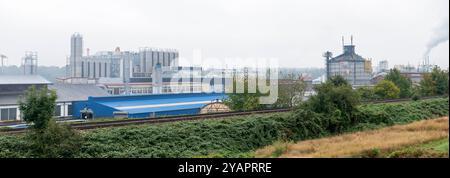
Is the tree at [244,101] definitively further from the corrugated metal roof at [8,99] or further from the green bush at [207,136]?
the corrugated metal roof at [8,99]

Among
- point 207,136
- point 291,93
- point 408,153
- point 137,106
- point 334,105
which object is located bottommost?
point 207,136

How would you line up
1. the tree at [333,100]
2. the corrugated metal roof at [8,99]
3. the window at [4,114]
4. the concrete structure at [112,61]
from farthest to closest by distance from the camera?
the concrete structure at [112,61], the corrugated metal roof at [8,99], the window at [4,114], the tree at [333,100]

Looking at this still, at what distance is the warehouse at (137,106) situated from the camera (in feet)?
84.2

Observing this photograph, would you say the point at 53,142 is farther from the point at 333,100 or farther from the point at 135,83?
the point at 135,83

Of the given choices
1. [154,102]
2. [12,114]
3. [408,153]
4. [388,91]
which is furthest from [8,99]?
[388,91]

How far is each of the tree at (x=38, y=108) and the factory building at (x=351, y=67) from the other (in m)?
52.2

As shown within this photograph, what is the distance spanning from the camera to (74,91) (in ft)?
108

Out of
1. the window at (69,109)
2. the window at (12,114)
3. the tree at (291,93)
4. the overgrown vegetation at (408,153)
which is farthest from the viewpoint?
the window at (69,109)

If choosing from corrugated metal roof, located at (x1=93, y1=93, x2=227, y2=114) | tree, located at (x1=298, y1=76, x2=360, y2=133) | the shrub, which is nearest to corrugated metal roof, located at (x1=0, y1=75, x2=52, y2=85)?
corrugated metal roof, located at (x1=93, y1=93, x2=227, y2=114)

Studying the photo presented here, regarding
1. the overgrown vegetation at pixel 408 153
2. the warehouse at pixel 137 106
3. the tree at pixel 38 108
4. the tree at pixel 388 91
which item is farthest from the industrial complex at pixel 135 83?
the overgrown vegetation at pixel 408 153

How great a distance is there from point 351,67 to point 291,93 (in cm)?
3769

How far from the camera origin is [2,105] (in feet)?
83.7

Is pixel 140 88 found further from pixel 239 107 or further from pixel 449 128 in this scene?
pixel 449 128

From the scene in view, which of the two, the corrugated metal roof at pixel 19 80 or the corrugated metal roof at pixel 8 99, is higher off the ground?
the corrugated metal roof at pixel 19 80
